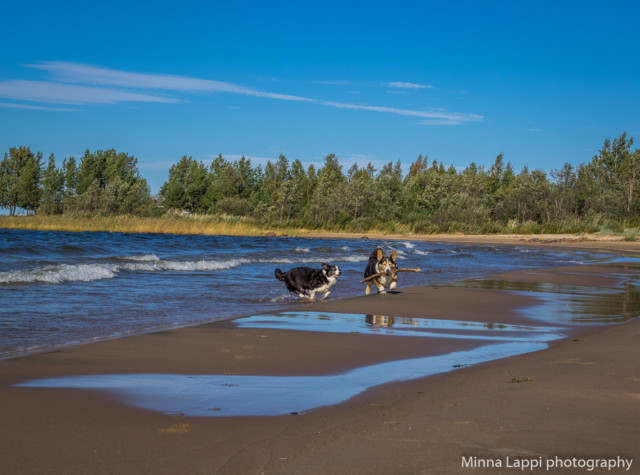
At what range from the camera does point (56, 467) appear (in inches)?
113

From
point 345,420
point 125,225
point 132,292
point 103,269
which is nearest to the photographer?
point 345,420

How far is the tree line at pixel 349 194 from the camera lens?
52.7 m

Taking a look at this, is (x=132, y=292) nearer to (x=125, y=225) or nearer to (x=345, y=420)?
(x=345, y=420)

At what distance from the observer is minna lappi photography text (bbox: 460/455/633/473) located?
9.14ft

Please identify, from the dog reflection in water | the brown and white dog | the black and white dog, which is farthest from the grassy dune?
the dog reflection in water

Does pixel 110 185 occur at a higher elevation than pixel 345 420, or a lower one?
higher

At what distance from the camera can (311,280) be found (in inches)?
438

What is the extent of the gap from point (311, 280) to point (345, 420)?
7526mm

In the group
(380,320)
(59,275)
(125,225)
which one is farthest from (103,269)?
(125,225)

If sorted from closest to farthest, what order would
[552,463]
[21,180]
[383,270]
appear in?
1. [552,463]
2. [383,270]
3. [21,180]

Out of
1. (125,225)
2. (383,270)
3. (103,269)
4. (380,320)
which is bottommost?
(380,320)

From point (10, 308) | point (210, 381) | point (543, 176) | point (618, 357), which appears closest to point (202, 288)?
point (10, 308)

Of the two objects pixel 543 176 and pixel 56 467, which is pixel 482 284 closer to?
pixel 56 467

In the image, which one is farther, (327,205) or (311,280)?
(327,205)
